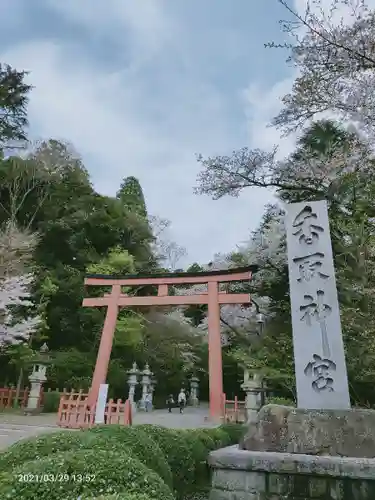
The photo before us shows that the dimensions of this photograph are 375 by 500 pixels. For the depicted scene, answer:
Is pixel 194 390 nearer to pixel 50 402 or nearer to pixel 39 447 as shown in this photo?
pixel 50 402

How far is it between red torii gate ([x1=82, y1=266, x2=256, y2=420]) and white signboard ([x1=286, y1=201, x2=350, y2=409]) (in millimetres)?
7044

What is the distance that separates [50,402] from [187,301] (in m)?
6.81

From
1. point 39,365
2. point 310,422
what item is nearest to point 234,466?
point 310,422

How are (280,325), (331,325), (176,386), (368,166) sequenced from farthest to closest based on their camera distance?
(176,386)
(280,325)
(368,166)
(331,325)

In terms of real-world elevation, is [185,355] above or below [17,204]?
below

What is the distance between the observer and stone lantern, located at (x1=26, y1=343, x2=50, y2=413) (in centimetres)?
1391

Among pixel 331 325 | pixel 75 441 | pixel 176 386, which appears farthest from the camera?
pixel 176 386

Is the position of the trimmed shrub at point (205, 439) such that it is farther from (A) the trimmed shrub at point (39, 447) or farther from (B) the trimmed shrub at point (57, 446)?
(A) the trimmed shrub at point (39, 447)

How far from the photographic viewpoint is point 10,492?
1832 mm

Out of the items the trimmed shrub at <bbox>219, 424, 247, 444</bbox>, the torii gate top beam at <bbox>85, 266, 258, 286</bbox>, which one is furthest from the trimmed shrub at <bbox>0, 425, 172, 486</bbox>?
the torii gate top beam at <bbox>85, 266, 258, 286</bbox>

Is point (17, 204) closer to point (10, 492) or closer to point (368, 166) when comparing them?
point (368, 166)

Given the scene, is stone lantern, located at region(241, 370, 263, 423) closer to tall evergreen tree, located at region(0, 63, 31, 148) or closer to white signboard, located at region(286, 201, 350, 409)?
white signboard, located at region(286, 201, 350, 409)

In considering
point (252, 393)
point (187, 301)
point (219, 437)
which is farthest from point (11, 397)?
point (219, 437)

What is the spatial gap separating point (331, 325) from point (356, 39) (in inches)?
193
